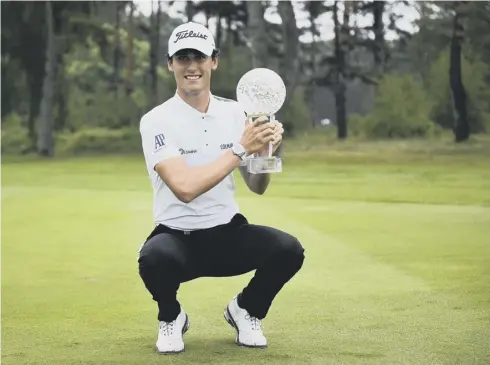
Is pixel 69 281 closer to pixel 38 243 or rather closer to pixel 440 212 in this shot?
pixel 38 243

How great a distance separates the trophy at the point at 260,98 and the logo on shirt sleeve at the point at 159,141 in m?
0.25

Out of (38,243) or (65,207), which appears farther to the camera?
(65,207)

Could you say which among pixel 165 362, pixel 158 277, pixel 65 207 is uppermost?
pixel 158 277

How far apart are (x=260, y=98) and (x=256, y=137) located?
179 millimetres

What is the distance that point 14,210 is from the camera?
9242 millimetres

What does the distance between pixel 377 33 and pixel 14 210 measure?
13.7 ft

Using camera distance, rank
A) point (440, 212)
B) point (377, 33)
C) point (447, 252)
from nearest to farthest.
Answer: point (447, 252)
point (440, 212)
point (377, 33)

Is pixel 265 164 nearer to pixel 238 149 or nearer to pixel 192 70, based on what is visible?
pixel 238 149

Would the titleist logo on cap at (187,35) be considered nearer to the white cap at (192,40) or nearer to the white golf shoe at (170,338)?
the white cap at (192,40)

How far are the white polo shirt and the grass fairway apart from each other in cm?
42

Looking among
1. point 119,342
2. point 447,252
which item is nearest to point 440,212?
point 447,252

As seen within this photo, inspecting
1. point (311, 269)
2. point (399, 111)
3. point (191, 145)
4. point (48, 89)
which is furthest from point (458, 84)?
point (191, 145)

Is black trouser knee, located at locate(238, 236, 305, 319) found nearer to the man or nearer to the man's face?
the man

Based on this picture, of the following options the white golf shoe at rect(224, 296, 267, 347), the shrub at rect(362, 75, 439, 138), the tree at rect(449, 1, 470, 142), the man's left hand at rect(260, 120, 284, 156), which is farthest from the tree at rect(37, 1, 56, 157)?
the man's left hand at rect(260, 120, 284, 156)
